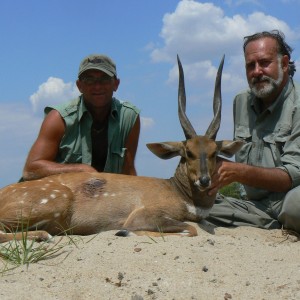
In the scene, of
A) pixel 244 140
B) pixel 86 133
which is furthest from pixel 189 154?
pixel 86 133

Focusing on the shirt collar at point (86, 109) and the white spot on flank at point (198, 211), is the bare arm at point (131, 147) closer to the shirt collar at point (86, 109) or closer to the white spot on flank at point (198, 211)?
the shirt collar at point (86, 109)

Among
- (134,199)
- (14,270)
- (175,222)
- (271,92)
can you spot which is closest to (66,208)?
(134,199)

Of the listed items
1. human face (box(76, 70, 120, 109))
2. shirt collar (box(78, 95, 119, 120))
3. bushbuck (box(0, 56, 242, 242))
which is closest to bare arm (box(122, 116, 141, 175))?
shirt collar (box(78, 95, 119, 120))

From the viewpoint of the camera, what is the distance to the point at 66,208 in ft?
20.5

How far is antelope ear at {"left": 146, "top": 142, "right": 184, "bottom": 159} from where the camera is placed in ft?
22.0

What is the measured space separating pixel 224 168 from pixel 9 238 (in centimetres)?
235

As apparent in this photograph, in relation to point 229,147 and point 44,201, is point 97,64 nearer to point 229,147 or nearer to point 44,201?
point 229,147

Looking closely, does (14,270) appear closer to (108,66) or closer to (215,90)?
(215,90)

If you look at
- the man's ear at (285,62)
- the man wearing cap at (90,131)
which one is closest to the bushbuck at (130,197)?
the man wearing cap at (90,131)

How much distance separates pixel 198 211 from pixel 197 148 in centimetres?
78

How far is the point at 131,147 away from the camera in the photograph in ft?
26.7

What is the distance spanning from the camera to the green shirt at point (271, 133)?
259 inches

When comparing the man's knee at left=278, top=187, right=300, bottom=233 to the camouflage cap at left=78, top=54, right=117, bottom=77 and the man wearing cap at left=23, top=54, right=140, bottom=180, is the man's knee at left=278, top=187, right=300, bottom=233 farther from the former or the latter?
the camouflage cap at left=78, top=54, right=117, bottom=77

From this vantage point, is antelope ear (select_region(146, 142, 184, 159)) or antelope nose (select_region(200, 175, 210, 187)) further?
antelope ear (select_region(146, 142, 184, 159))
